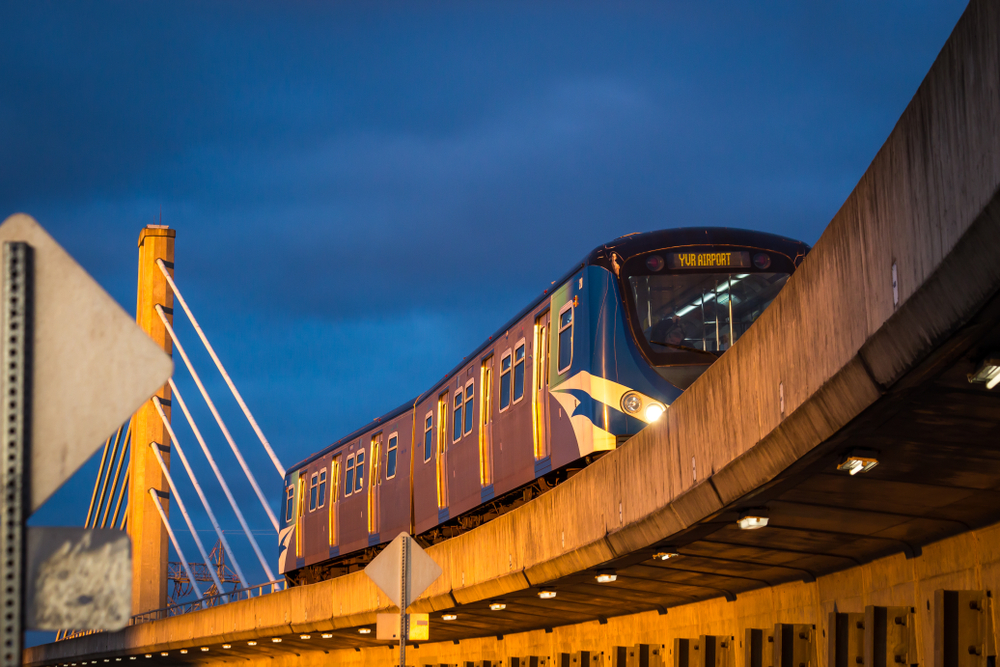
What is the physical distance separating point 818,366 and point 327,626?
18.4 m

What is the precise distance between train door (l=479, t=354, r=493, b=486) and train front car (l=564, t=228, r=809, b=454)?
10.0 ft

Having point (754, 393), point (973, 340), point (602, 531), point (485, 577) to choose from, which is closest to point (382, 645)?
point (485, 577)

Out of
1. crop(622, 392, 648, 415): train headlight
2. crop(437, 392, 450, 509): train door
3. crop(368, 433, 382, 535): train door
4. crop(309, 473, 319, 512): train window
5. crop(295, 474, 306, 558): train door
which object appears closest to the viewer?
crop(622, 392, 648, 415): train headlight

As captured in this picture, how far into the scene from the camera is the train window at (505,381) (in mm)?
19094

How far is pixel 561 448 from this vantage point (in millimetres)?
16594

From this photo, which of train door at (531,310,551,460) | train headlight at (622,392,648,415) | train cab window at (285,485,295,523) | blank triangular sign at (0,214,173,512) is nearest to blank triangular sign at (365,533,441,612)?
train headlight at (622,392,648,415)

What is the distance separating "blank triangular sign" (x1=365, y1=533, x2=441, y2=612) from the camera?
11109 mm

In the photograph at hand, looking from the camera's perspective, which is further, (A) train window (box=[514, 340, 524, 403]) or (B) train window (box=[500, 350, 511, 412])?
(B) train window (box=[500, 350, 511, 412])

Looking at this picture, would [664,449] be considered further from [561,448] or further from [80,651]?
[80,651]

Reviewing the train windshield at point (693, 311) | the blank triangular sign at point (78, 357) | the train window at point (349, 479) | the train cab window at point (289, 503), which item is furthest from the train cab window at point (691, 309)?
the train cab window at point (289, 503)

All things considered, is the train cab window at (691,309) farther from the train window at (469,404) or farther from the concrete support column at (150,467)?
the concrete support column at (150,467)

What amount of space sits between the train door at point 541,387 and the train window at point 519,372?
22.6 inches

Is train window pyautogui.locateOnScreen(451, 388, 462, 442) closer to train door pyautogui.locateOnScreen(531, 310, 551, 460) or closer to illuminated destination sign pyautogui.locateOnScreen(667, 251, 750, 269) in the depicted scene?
train door pyautogui.locateOnScreen(531, 310, 551, 460)

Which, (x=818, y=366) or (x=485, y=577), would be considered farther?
(x=485, y=577)
